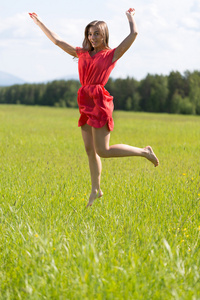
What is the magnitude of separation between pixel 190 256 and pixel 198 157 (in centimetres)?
620

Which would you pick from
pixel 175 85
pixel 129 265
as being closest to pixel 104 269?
pixel 129 265

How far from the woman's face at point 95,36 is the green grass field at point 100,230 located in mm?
809

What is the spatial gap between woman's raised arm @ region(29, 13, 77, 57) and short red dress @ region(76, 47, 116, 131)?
0.90ft

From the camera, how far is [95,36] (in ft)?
14.6

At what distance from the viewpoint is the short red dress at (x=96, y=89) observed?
4.44 meters

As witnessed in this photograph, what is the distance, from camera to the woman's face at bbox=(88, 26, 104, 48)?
4445 mm

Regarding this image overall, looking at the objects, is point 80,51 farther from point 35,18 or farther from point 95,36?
point 35,18

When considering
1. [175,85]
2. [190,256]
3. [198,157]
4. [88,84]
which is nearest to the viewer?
[190,256]

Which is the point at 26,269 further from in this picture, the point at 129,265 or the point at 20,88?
the point at 20,88

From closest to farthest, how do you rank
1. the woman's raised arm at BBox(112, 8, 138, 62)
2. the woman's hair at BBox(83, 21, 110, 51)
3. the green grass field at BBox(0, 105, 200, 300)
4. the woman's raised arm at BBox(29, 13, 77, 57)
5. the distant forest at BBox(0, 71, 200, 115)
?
1. the green grass field at BBox(0, 105, 200, 300)
2. the woman's raised arm at BBox(112, 8, 138, 62)
3. the woman's hair at BBox(83, 21, 110, 51)
4. the woman's raised arm at BBox(29, 13, 77, 57)
5. the distant forest at BBox(0, 71, 200, 115)

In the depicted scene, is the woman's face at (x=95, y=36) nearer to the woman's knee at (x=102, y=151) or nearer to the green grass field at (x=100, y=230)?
the green grass field at (x=100, y=230)

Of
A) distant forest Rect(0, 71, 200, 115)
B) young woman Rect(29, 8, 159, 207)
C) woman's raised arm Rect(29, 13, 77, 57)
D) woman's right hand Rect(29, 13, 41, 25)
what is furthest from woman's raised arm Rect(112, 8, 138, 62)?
distant forest Rect(0, 71, 200, 115)

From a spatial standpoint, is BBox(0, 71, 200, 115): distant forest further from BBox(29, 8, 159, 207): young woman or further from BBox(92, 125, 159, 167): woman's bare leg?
BBox(29, 8, 159, 207): young woman

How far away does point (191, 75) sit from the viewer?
188 ft
